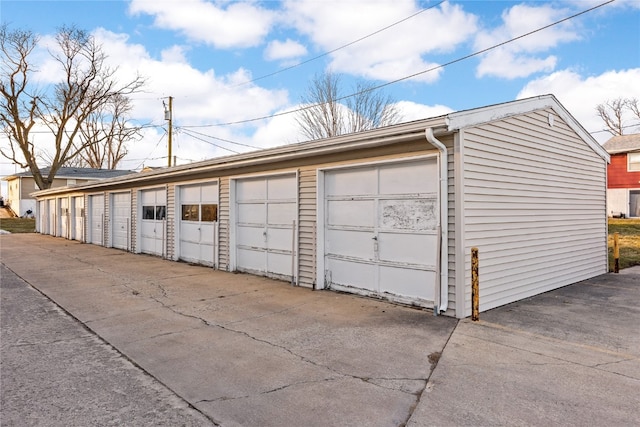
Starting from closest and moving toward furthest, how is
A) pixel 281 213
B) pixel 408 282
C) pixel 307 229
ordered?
pixel 408 282, pixel 307 229, pixel 281 213

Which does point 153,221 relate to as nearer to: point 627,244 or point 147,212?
point 147,212

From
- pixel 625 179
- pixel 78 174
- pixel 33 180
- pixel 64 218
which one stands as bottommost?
pixel 64 218

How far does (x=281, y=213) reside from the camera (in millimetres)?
8586

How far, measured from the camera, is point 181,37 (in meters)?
14.1

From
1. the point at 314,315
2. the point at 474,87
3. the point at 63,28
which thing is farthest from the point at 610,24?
the point at 63,28

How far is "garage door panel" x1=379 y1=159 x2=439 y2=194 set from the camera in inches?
236

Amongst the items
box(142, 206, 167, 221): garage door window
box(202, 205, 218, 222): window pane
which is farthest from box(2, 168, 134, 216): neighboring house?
box(202, 205, 218, 222): window pane

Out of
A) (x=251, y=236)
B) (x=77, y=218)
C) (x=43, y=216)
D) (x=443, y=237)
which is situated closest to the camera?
(x=443, y=237)

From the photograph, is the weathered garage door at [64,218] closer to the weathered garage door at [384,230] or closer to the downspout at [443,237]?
the weathered garage door at [384,230]

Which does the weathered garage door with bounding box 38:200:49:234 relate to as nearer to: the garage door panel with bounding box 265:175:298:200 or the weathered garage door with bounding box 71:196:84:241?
the weathered garage door with bounding box 71:196:84:241

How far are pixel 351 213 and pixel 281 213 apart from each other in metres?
1.96

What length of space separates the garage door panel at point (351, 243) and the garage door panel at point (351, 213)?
16 cm

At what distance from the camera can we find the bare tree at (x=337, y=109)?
2428 centimetres

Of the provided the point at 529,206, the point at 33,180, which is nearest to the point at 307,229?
the point at 529,206
